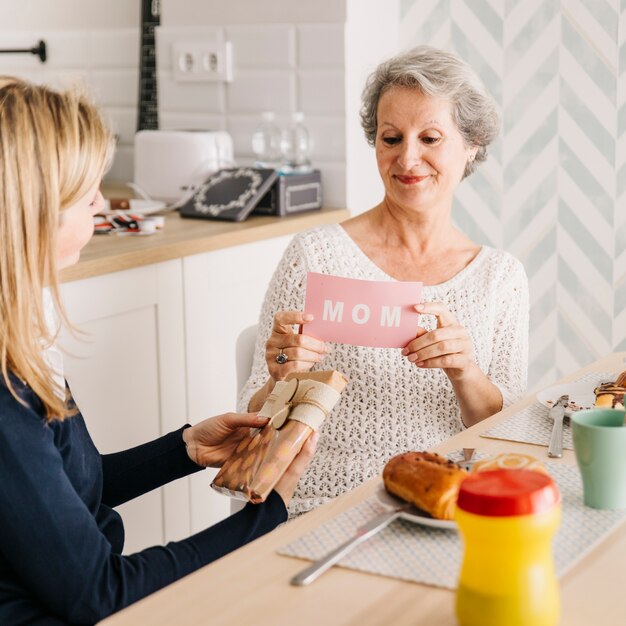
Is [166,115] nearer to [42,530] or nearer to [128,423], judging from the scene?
[128,423]

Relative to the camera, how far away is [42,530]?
1034 mm

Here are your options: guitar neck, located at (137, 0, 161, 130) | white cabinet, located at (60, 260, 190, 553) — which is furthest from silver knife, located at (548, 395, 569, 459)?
guitar neck, located at (137, 0, 161, 130)

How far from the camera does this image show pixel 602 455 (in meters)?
1.08

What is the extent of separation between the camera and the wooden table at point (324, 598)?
888 millimetres

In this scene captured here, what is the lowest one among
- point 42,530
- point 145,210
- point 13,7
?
point 42,530

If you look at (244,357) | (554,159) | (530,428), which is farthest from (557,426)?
(554,159)

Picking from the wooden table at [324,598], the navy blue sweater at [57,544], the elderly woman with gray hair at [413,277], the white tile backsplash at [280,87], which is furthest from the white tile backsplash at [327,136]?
the wooden table at [324,598]

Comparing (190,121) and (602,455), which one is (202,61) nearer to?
(190,121)

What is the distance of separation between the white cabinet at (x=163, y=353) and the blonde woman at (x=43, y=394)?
1067mm

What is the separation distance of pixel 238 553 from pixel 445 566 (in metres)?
0.21

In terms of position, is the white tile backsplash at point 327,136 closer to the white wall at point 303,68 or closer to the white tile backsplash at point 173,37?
the white wall at point 303,68

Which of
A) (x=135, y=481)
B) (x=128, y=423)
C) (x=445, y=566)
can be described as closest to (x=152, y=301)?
(x=128, y=423)

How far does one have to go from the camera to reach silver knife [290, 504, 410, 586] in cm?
96

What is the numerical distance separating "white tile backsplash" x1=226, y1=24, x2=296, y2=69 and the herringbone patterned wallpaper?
360 millimetres
